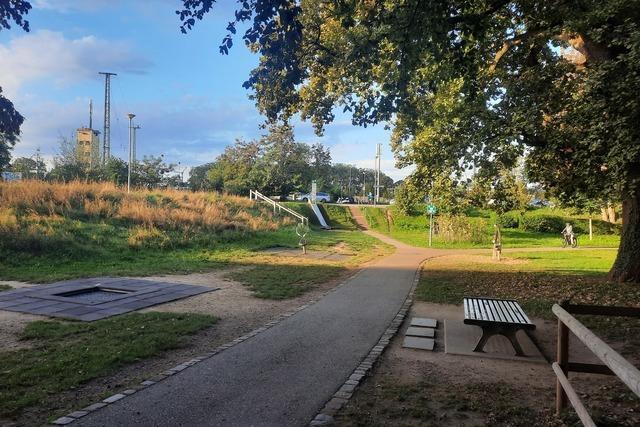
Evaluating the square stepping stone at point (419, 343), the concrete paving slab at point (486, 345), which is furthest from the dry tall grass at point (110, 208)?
the concrete paving slab at point (486, 345)

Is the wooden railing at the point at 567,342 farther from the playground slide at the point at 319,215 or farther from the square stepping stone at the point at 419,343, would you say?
the playground slide at the point at 319,215

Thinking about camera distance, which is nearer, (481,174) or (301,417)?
(301,417)

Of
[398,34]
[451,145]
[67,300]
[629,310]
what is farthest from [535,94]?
[67,300]

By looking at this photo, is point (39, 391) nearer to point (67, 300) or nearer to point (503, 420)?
point (503, 420)

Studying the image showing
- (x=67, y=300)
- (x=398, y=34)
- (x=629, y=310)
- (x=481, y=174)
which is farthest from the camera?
(x=481, y=174)

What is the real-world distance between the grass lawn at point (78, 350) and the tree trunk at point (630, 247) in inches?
361

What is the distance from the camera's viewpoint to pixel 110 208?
19.3 m

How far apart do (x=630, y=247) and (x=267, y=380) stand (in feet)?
32.3

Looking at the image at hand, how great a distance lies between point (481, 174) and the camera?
1220 centimetres

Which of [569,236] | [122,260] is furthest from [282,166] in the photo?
[122,260]

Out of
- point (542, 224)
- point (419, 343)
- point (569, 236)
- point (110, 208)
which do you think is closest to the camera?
point (419, 343)

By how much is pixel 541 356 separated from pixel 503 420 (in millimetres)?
2445

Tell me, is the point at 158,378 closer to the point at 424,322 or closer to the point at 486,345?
the point at 486,345

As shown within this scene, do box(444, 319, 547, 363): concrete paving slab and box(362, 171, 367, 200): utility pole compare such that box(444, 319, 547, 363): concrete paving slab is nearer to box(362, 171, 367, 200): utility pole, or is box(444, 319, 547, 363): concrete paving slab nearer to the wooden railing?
the wooden railing
